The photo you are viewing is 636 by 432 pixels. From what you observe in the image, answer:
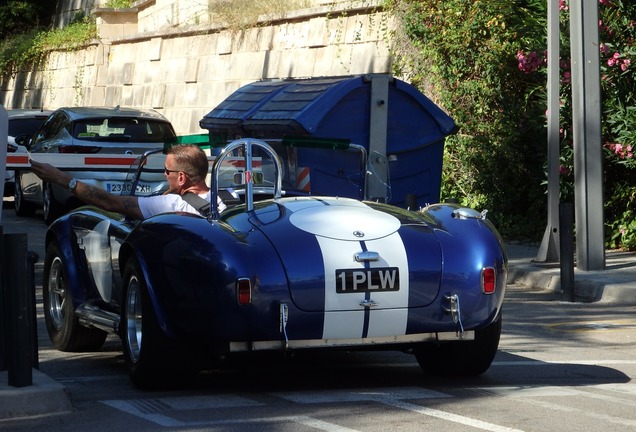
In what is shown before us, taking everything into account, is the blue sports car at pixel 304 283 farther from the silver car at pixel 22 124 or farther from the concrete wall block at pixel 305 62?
the silver car at pixel 22 124

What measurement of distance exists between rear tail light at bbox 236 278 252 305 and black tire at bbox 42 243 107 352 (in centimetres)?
213

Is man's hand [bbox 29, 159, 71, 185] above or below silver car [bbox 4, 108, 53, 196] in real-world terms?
below

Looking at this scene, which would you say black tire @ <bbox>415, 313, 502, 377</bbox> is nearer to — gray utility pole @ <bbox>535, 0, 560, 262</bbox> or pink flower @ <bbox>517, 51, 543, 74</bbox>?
gray utility pole @ <bbox>535, 0, 560, 262</bbox>

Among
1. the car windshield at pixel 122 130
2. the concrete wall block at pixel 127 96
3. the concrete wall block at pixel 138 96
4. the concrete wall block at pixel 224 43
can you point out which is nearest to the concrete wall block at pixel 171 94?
the concrete wall block at pixel 138 96

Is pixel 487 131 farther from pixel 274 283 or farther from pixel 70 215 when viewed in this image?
pixel 274 283

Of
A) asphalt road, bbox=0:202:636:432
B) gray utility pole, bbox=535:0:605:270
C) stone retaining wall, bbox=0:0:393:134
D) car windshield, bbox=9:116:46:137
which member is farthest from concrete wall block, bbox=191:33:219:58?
asphalt road, bbox=0:202:636:432

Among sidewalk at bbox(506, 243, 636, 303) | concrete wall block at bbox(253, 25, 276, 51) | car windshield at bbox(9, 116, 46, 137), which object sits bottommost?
sidewalk at bbox(506, 243, 636, 303)

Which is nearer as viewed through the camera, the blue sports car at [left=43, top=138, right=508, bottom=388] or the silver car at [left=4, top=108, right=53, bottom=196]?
the blue sports car at [left=43, top=138, right=508, bottom=388]

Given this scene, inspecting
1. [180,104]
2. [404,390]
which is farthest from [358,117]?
[180,104]

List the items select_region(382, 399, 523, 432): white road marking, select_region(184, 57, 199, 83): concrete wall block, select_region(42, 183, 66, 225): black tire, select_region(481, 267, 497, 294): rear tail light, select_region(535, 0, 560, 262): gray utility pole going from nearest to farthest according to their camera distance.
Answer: select_region(382, 399, 523, 432): white road marking, select_region(481, 267, 497, 294): rear tail light, select_region(535, 0, 560, 262): gray utility pole, select_region(42, 183, 66, 225): black tire, select_region(184, 57, 199, 83): concrete wall block

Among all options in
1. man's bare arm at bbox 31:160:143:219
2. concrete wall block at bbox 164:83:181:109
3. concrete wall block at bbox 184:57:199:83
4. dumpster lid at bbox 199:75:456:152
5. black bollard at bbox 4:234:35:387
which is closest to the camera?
black bollard at bbox 4:234:35:387

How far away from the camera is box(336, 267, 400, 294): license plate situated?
6.88m

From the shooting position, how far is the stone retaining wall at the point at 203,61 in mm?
21094

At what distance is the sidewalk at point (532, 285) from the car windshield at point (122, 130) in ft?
18.0
